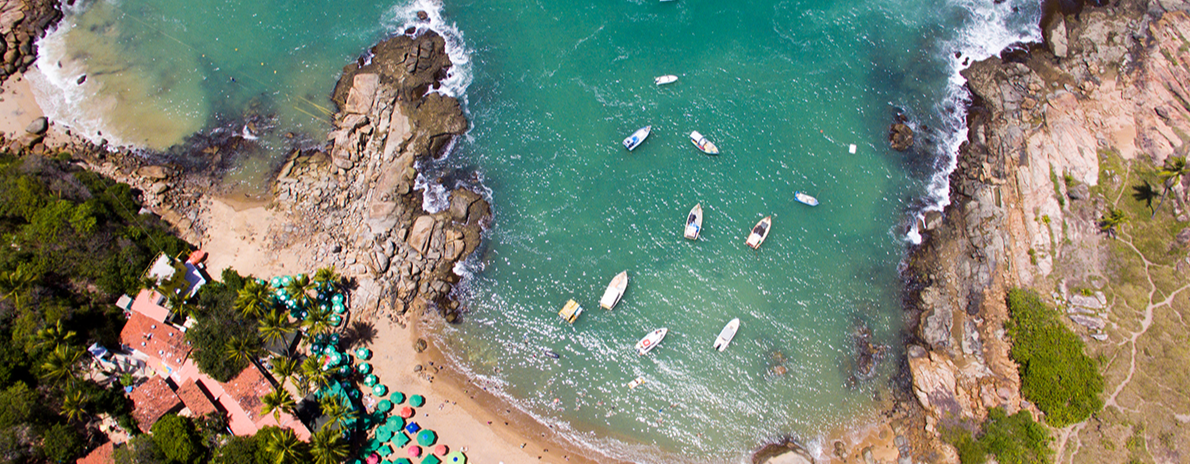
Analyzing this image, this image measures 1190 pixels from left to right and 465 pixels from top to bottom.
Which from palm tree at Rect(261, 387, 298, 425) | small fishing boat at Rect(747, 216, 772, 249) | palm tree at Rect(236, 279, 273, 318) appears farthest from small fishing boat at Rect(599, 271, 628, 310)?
palm tree at Rect(236, 279, 273, 318)

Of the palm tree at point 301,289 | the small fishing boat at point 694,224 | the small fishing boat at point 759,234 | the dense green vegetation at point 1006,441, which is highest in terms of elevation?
the palm tree at point 301,289

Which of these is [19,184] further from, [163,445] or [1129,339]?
[1129,339]

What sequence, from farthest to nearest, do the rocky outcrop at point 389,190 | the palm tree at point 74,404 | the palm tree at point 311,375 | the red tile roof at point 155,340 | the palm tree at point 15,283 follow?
the rocky outcrop at point 389,190, the red tile roof at point 155,340, the palm tree at point 311,375, the palm tree at point 15,283, the palm tree at point 74,404

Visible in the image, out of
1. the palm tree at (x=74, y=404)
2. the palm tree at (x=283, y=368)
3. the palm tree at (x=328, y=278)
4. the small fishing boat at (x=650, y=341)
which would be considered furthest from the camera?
the small fishing boat at (x=650, y=341)

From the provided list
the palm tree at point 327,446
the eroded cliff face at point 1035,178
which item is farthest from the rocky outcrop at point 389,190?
the eroded cliff face at point 1035,178

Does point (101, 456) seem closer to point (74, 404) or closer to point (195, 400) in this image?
point (74, 404)

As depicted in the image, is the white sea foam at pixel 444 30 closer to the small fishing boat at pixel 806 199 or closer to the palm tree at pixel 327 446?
the palm tree at pixel 327 446

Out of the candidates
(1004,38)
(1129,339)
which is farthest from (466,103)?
(1129,339)
